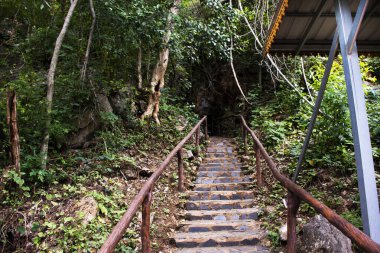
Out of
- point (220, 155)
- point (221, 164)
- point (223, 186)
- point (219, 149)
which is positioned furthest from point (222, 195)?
point (219, 149)

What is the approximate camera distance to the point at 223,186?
251 inches

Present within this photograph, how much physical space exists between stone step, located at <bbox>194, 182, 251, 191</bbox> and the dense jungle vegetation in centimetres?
58

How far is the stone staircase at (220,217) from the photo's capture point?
4180 mm

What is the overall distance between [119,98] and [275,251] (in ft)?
18.7

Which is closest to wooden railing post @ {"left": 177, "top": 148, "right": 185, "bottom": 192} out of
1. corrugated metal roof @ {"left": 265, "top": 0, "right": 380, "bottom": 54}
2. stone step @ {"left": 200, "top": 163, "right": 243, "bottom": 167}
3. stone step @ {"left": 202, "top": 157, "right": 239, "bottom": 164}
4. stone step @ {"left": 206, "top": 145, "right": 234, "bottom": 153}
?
stone step @ {"left": 200, "top": 163, "right": 243, "bottom": 167}

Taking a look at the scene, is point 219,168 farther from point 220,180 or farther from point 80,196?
point 80,196

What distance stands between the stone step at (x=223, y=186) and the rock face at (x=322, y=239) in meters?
2.60

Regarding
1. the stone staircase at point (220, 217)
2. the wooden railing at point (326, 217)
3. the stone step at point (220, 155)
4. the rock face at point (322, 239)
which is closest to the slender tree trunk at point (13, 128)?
the stone staircase at point (220, 217)

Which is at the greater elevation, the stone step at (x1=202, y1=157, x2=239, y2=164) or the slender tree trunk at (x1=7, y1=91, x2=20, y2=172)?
the slender tree trunk at (x1=7, y1=91, x2=20, y2=172)

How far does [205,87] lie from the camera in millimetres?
15555

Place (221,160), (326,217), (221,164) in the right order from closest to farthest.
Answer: (326,217) < (221,164) < (221,160)

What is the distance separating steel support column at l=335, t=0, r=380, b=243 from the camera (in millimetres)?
2621

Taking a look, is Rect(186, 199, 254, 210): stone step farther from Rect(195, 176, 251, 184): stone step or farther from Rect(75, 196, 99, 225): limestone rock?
Rect(75, 196, 99, 225): limestone rock

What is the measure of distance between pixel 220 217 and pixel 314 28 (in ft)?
11.3
